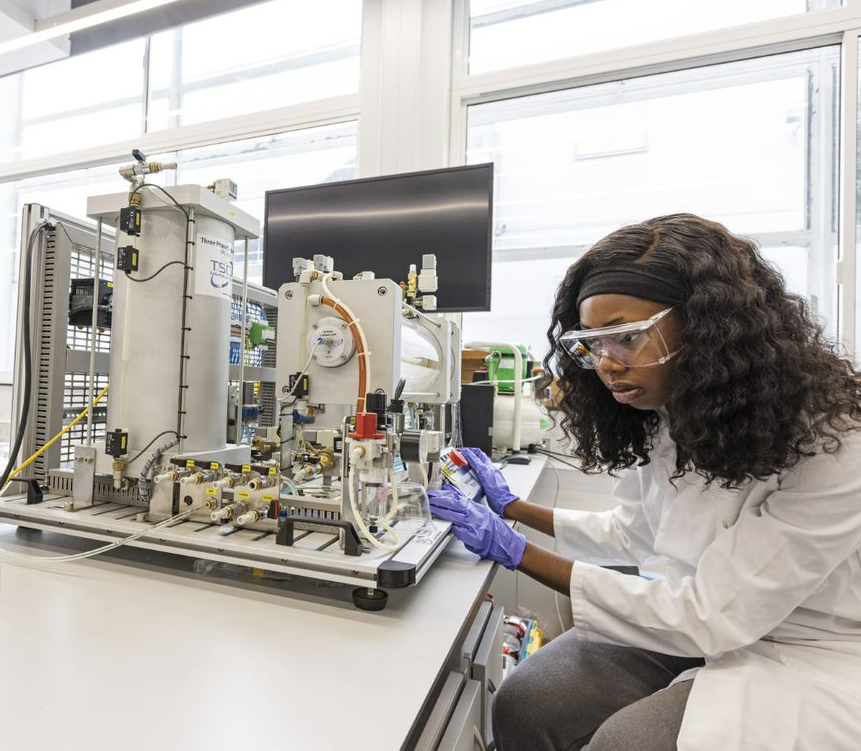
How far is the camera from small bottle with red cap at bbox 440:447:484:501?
1.38 m

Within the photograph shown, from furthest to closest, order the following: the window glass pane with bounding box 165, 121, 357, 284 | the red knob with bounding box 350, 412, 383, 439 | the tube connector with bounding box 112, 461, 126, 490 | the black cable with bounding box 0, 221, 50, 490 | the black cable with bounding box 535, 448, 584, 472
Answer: the window glass pane with bounding box 165, 121, 357, 284 < the black cable with bounding box 535, 448, 584, 472 < the black cable with bounding box 0, 221, 50, 490 < the tube connector with bounding box 112, 461, 126, 490 < the red knob with bounding box 350, 412, 383, 439

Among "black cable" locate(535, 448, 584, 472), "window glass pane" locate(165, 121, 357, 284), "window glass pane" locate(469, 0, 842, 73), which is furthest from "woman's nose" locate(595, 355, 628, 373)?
"window glass pane" locate(165, 121, 357, 284)

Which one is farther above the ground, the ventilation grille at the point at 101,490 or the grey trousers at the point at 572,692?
the ventilation grille at the point at 101,490

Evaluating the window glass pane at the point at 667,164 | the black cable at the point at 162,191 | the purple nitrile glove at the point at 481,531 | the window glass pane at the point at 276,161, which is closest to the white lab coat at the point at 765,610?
the purple nitrile glove at the point at 481,531

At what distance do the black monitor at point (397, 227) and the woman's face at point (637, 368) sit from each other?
1062 millimetres

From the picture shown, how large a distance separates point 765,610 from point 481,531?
1.67 feet

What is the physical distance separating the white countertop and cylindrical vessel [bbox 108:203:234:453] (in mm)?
315

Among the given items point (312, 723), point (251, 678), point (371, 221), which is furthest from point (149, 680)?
point (371, 221)

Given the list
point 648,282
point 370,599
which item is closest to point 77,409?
point 370,599

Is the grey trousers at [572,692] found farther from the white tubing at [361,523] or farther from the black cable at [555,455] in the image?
the black cable at [555,455]

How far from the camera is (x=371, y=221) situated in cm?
213

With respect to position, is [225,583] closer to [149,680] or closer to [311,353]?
[149,680]

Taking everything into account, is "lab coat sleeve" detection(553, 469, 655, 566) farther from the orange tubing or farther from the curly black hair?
the orange tubing

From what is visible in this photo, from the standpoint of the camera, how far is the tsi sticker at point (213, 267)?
3.71ft
